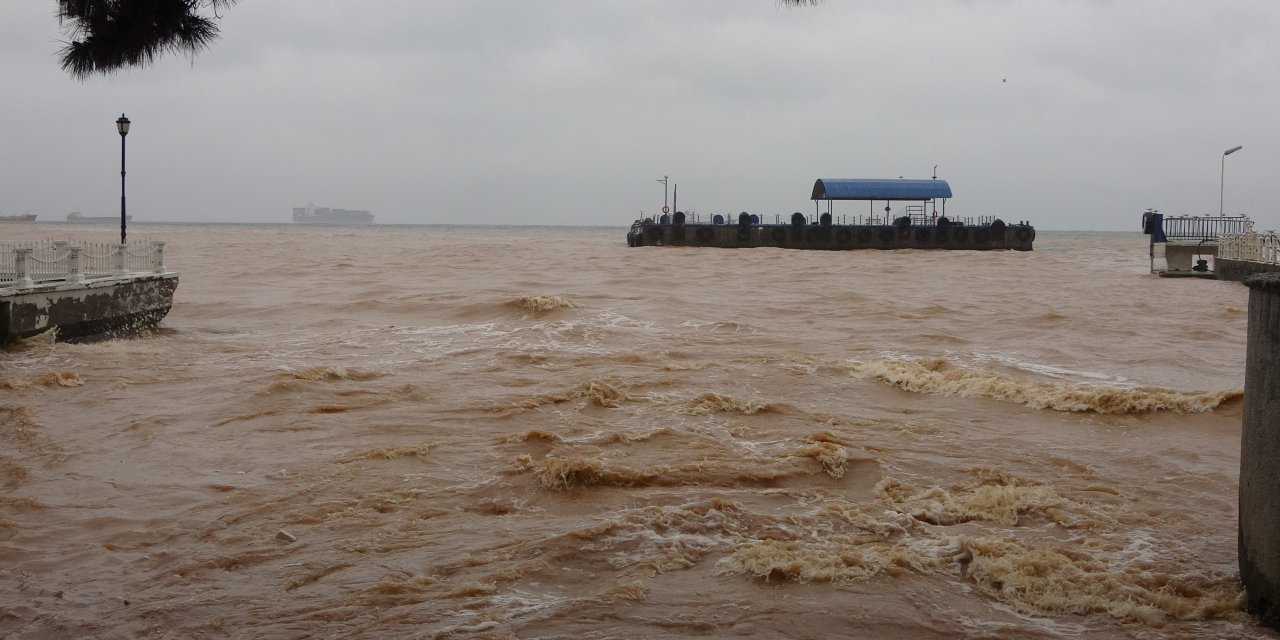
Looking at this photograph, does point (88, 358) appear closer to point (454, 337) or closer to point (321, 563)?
point (454, 337)

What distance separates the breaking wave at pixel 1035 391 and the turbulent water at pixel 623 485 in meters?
0.05

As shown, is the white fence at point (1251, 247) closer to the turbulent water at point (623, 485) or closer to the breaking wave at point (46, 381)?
the turbulent water at point (623, 485)

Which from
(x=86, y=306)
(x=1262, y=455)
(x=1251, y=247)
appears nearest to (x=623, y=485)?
(x=1262, y=455)

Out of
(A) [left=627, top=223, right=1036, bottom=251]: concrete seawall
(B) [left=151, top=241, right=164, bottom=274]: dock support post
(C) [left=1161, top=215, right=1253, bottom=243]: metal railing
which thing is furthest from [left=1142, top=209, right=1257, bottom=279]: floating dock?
(B) [left=151, top=241, right=164, bottom=274]: dock support post

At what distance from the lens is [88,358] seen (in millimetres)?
14711

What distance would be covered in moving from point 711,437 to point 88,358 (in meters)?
9.98

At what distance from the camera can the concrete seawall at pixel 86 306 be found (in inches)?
587

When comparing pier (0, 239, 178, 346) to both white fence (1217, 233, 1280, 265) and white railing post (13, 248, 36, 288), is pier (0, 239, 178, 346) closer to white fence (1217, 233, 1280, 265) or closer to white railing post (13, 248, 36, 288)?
white railing post (13, 248, 36, 288)

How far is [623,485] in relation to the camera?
317 inches

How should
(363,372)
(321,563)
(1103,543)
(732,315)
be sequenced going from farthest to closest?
(732,315) → (363,372) → (1103,543) → (321,563)

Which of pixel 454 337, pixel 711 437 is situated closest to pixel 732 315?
pixel 454 337

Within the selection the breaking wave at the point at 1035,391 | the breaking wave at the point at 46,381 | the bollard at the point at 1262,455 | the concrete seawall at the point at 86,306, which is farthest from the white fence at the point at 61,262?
the bollard at the point at 1262,455

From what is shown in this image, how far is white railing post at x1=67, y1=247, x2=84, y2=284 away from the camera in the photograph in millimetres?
16172

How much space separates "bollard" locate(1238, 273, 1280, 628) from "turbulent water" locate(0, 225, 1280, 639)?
36 cm
